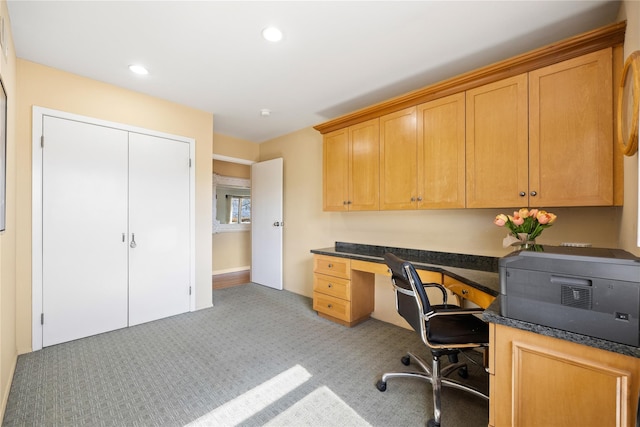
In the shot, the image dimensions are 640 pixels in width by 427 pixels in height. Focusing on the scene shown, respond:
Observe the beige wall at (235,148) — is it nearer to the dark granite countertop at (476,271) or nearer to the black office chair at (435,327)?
the dark granite countertop at (476,271)

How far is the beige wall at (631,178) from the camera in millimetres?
1294

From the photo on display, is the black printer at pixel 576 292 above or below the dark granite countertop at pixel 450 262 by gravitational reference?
above

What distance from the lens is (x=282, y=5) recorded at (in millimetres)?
1691

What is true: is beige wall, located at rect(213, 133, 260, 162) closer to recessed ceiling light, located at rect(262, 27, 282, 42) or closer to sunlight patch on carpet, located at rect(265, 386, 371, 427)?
recessed ceiling light, located at rect(262, 27, 282, 42)

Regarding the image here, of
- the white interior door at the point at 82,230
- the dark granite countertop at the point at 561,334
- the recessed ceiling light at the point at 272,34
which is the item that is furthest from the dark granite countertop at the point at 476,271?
the white interior door at the point at 82,230

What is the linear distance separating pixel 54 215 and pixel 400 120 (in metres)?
3.39

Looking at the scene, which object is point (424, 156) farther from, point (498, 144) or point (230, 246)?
point (230, 246)

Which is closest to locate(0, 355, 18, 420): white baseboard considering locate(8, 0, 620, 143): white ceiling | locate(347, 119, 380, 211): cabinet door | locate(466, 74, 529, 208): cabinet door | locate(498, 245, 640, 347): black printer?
locate(8, 0, 620, 143): white ceiling

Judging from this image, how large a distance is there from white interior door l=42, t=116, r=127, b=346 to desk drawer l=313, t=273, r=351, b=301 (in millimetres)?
2126

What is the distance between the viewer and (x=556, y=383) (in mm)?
1052

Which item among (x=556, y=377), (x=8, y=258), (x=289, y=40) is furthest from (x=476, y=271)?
(x=8, y=258)

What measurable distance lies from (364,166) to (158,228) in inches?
97.5

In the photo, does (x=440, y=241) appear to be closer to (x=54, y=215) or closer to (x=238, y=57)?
(x=238, y=57)

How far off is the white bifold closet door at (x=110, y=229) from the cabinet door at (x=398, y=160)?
2396 millimetres
